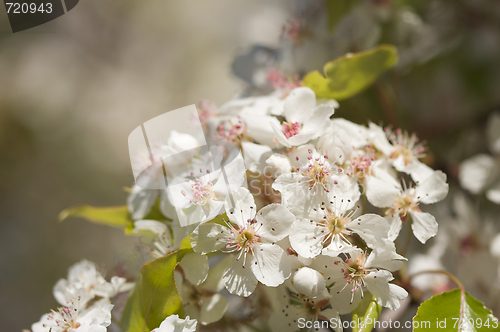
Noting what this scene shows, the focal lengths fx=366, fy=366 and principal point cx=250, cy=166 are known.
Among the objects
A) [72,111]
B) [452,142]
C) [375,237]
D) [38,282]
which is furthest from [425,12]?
[38,282]

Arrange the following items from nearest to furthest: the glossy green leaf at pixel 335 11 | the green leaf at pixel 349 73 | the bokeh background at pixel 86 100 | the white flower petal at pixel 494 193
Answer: the green leaf at pixel 349 73, the white flower petal at pixel 494 193, the glossy green leaf at pixel 335 11, the bokeh background at pixel 86 100

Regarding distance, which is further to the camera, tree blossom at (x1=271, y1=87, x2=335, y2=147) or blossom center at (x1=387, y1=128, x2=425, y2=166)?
blossom center at (x1=387, y1=128, x2=425, y2=166)

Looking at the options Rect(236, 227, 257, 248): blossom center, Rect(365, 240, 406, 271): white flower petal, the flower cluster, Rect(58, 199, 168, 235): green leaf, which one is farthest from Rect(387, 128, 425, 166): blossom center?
Rect(58, 199, 168, 235): green leaf

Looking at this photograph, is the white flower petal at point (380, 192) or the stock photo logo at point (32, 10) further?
the stock photo logo at point (32, 10)

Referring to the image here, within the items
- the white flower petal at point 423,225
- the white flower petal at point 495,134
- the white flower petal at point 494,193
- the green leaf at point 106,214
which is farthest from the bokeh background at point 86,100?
the white flower petal at point 423,225

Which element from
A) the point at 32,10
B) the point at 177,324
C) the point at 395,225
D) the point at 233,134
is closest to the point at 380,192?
the point at 395,225

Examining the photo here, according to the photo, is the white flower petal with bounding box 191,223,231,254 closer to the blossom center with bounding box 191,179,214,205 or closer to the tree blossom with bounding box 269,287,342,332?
the blossom center with bounding box 191,179,214,205

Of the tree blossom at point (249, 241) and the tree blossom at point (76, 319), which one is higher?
the tree blossom at point (249, 241)

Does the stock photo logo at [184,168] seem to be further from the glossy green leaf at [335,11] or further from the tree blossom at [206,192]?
the glossy green leaf at [335,11]
